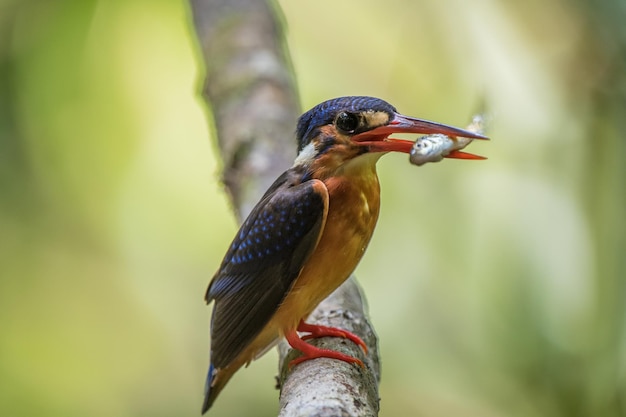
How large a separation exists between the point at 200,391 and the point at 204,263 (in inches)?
28.4

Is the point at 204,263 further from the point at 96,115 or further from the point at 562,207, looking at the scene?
the point at 562,207

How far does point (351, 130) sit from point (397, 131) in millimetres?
161

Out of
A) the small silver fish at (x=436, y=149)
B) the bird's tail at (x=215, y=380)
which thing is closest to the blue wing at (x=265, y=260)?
the bird's tail at (x=215, y=380)

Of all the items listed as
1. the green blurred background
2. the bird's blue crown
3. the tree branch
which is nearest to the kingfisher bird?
the bird's blue crown

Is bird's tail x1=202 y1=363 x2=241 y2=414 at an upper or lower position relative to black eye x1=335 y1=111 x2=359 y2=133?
lower

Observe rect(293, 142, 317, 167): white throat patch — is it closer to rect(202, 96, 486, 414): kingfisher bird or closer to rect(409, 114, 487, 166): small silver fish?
rect(202, 96, 486, 414): kingfisher bird

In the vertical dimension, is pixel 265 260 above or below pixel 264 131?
below

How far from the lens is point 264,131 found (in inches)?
116

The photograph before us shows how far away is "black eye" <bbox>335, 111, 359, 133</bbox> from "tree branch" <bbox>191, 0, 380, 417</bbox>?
1.82ft

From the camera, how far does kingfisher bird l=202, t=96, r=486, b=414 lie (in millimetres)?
2090

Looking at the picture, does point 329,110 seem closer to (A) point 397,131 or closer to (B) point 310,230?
(A) point 397,131

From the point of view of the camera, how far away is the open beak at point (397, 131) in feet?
6.27

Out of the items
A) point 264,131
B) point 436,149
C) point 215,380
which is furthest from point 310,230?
point 264,131

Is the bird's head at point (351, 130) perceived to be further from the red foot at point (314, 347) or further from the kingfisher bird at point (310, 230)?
the red foot at point (314, 347)
